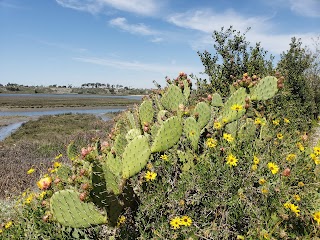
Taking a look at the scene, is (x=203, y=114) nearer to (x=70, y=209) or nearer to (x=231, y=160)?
(x=231, y=160)

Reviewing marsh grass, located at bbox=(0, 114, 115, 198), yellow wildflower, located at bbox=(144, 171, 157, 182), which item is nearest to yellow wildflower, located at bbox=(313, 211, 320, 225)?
yellow wildflower, located at bbox=(144, 171, 157, 182)

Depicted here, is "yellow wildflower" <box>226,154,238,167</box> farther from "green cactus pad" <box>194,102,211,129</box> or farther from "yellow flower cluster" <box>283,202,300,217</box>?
"green cactus pad" <box>194,102,211,129</box>

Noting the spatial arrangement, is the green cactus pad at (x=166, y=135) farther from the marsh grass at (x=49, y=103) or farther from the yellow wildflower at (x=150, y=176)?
the marsh grass at (x=49, y=103)

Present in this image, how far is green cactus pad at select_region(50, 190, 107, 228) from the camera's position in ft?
7.52

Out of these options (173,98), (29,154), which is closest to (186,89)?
(173,98)

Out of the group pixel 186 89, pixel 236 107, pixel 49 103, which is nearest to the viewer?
pixel 236 107

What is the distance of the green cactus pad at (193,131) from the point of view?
→ 3.37 metres

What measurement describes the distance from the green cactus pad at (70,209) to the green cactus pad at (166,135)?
77 cm

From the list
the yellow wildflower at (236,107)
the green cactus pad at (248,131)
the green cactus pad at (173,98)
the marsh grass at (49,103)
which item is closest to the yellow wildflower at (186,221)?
the green cactus pad at (248,131)

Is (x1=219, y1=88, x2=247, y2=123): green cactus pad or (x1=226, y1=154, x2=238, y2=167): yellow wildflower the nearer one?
(x1=226, y1=154, x2=238, y2=167): yellow wildflower

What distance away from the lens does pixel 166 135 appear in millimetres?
2773

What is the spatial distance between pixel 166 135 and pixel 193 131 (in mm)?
685

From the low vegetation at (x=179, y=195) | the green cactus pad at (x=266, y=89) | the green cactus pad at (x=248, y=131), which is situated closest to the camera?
the low vegetation at (x=179, y=195)

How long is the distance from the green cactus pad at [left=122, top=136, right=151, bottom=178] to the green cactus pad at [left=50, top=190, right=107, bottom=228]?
1.31ft
